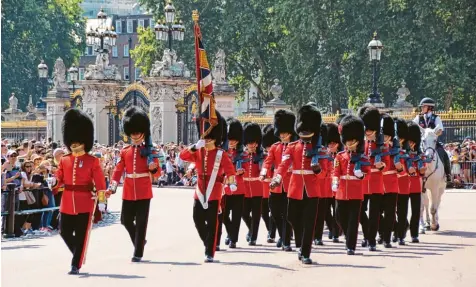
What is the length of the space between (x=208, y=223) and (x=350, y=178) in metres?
1.82

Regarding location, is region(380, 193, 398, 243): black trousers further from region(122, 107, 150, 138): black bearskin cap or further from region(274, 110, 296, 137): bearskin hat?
region(122, 107, 150, 138): black bearskin cap

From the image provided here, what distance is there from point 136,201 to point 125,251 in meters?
1.52

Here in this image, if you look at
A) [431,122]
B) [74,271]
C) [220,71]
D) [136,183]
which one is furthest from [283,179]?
[220,71]

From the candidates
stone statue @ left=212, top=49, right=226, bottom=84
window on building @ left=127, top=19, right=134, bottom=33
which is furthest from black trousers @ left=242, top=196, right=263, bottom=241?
window on building @ left=127, top=19, right=134, bottom=33

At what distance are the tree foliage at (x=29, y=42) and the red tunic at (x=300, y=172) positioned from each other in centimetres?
4466

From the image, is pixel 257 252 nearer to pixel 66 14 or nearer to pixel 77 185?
pixel 77 185

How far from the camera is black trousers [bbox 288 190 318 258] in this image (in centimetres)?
1334

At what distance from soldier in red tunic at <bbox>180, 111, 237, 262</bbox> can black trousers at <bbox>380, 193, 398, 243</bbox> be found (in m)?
2.60

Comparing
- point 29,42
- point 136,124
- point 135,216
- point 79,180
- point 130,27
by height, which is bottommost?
point 135,216

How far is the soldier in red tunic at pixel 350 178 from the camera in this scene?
47.1 ft

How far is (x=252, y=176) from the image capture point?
637 inches

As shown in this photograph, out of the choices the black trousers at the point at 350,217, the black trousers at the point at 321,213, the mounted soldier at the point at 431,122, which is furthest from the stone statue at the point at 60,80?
the black trousers at the point at 350,217

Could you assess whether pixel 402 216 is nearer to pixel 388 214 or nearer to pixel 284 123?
pixel 388 214

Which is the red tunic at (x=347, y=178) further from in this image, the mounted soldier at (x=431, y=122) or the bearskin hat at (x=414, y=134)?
the mounted soldier at (x=431, y=122)
